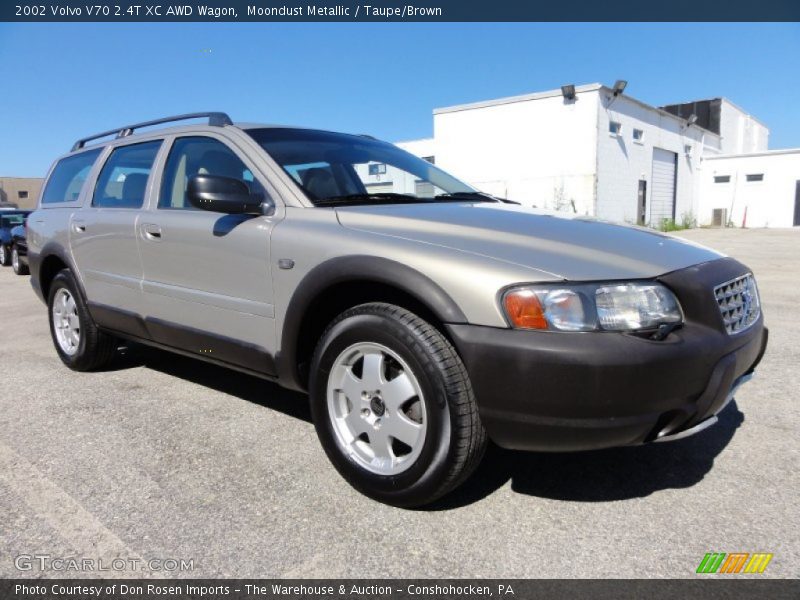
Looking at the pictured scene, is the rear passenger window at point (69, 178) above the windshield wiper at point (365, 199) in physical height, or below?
above

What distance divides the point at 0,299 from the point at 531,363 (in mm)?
9833

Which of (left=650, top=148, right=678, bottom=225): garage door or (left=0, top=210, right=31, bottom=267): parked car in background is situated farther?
(left=650, top=148, right=678, bottom=225): garage door

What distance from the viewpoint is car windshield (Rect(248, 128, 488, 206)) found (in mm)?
3113

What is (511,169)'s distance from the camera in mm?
24250

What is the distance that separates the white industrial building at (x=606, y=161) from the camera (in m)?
22.3

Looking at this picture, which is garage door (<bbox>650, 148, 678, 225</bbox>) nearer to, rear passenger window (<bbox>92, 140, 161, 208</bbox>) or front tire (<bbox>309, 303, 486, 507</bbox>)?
rear passenger window (<bbox>92, 140, 161, 208</bbox>)

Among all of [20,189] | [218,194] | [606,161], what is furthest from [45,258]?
[20,189]

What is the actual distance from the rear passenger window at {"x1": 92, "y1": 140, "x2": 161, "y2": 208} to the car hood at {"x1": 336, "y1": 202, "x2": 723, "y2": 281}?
1739mm

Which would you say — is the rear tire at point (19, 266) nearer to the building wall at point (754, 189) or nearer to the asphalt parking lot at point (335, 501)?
the asphalt parking lot at point (335, 501)

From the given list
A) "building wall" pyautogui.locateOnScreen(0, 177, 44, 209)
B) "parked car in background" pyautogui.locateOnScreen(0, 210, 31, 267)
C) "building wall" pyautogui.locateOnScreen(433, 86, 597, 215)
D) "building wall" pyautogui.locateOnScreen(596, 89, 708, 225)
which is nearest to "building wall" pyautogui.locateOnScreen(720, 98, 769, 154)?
"building wall" pyautogui.locateOnScreen(596, 89, 708, 225)

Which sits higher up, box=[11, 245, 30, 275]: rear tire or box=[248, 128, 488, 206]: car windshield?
box=[248, 128, 488, 206]: car windshield

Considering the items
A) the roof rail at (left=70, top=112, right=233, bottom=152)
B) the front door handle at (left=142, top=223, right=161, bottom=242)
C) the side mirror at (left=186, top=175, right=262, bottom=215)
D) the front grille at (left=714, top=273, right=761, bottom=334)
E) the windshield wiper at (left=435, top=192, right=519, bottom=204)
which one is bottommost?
the front grille at (left=714, top=273, right=761, bottom=334)

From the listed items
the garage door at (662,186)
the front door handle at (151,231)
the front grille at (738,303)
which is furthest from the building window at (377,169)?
the garage door at (662,186)

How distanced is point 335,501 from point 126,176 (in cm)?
275
